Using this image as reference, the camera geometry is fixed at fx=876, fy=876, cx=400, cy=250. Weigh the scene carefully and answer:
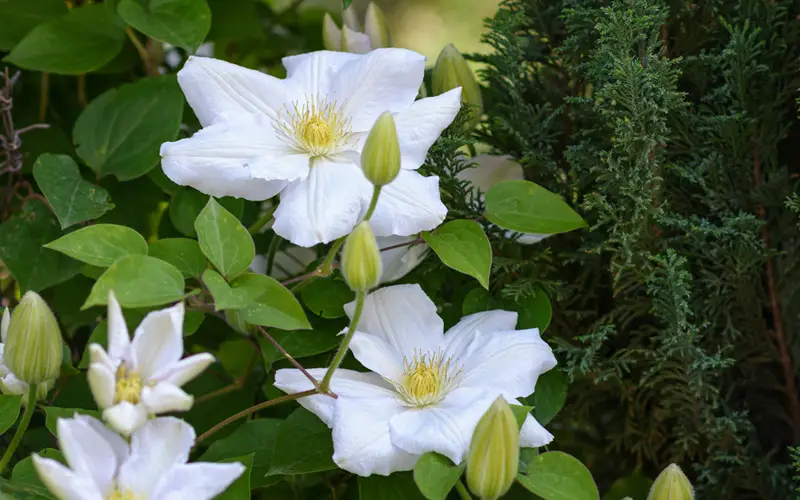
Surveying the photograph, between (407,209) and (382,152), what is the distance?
59 mm

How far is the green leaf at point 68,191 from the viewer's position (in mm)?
543

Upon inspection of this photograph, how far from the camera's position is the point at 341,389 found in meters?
0.47

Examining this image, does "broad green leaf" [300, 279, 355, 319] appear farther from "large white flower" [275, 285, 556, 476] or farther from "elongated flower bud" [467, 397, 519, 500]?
"elongated flower bud" [467, 397, 519, 500]

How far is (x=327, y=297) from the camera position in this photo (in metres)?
0.51

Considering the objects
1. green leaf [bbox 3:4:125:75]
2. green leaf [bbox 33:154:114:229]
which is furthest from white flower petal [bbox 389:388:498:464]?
green leaf [bbox 3:4:125:75]

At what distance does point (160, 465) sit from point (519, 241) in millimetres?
272

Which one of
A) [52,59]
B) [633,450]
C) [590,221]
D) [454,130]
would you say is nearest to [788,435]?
[633,450]

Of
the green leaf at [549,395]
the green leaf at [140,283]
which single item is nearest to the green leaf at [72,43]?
the green leaf at [140,283]

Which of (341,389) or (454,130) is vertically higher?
(454,130)

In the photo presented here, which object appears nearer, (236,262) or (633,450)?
(236,262)

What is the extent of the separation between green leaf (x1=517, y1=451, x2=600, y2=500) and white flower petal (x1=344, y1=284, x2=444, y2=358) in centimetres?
10

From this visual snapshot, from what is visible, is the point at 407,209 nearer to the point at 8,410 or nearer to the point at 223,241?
the point at 223,241

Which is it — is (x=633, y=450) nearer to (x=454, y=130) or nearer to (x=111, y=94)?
(x=454, y=130)

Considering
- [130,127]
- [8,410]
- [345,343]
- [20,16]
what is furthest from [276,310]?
[20,16]
